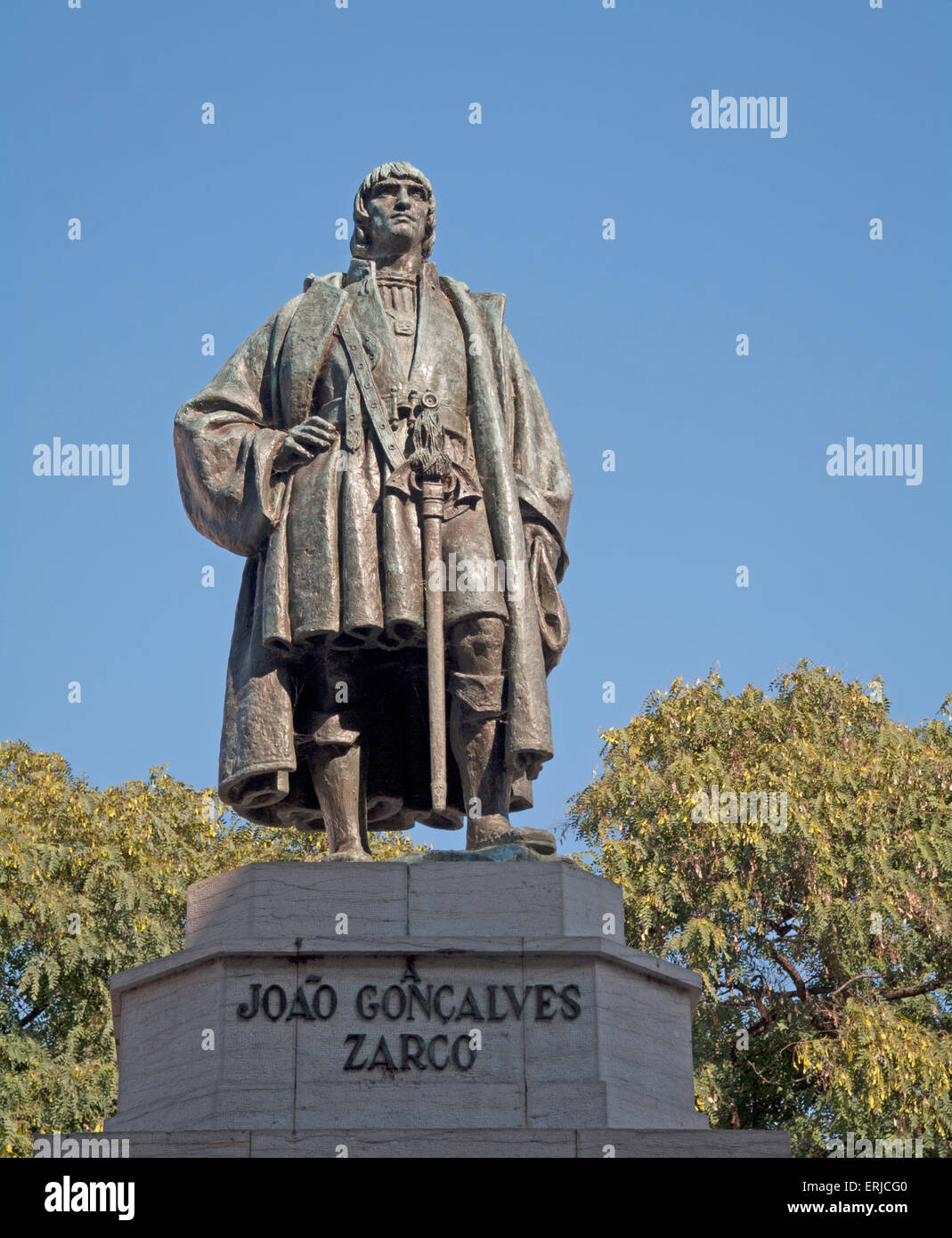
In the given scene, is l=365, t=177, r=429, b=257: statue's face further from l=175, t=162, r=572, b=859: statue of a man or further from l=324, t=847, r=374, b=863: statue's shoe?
l=324, t=847, r=374, b=863: statue's shoe

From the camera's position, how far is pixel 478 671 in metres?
10.9

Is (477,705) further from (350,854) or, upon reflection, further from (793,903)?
(793,903)

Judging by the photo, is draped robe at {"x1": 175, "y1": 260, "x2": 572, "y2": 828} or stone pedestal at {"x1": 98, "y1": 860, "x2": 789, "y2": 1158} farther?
draped robe at {"x1": 175, "y1": 260, "x2": 572, "y2": 828}

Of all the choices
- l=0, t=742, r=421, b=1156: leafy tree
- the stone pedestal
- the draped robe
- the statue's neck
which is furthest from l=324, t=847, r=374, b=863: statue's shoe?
l=0, t=742, r=421, b=1156: leafy tree

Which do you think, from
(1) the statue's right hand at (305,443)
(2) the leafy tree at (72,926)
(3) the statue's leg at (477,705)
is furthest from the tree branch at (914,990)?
(1) the statue's right hand at (305,443)

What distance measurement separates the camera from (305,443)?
442 inches

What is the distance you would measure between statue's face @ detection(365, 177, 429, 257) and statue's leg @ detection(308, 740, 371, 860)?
3202 millimetres

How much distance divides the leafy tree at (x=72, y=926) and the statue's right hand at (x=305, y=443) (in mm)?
14922

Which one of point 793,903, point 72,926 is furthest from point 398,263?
point 793,903

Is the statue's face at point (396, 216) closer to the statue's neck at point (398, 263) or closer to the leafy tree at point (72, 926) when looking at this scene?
the statue's neck at point (398, 263)

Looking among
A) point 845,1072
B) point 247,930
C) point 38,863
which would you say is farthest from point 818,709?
point 247,930

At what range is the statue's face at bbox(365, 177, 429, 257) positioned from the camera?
11914mm

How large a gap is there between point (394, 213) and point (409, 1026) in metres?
5.22
